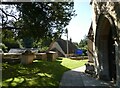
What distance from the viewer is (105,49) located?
1498 cm

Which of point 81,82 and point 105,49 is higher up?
point 105,49

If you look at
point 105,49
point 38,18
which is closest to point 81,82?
point 105,49

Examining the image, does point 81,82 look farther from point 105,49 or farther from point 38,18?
point 38,18

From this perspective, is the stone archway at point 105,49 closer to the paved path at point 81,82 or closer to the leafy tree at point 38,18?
the paved path at point 81,82

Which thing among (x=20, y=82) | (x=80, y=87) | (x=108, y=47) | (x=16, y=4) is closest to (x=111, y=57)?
(x=108, y=47)

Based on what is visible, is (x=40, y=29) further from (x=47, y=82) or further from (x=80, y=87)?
(x=80, y=87)

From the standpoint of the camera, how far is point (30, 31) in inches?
691

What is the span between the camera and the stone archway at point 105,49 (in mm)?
14422

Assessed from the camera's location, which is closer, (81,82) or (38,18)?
(81,82)

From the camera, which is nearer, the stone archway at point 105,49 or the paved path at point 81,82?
the paved path at point 81,82

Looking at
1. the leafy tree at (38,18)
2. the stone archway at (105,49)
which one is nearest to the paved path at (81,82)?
the stone archway at (105,49)

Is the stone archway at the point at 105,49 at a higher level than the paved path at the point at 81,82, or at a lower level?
higher

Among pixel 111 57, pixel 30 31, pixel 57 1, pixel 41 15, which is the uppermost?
pixel 57 1

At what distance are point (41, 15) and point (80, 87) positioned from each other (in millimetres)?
6811
